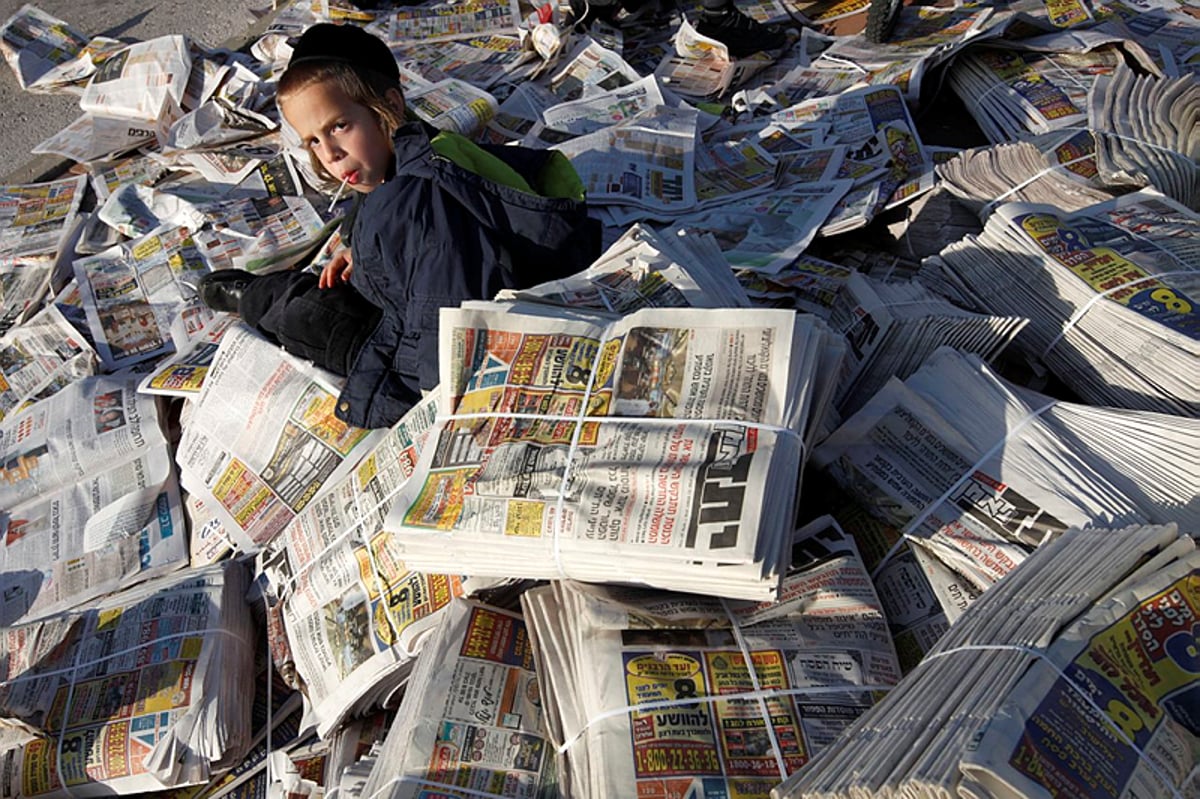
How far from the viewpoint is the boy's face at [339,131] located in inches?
74.3

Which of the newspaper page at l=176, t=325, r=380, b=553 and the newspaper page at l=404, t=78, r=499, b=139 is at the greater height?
the newspaper page at l=404, t=78, r=499, b=139

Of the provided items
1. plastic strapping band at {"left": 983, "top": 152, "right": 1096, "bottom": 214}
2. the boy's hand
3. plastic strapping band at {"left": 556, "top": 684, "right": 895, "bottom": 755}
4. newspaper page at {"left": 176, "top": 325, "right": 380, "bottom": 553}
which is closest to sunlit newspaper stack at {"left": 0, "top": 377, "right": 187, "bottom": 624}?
newspaper page at {"left": 176, "top": 325, "right": 380, "bottom": 553}

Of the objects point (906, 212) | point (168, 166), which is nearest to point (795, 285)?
point (906, 212)

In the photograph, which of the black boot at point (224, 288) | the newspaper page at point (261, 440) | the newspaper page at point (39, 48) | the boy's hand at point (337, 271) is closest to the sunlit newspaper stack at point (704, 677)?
the newspaper page at point (261, 440)

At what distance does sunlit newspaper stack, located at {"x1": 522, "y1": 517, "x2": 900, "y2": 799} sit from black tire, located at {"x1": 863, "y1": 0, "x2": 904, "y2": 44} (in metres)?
2.48

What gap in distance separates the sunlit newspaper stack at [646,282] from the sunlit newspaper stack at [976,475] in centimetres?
35

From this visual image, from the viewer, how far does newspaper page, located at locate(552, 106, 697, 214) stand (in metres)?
2.60

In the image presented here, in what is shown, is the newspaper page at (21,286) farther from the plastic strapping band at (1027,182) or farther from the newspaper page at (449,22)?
the plastic strapping band at (1027,182)

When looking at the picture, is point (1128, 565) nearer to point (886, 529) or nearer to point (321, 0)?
point (886, 529)

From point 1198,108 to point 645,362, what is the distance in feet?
5.55

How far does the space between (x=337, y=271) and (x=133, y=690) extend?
1.02m

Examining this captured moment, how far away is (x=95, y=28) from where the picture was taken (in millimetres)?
4391

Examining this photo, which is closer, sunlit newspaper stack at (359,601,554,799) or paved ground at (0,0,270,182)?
sunlit newspaper stack at (359,601,554,799)

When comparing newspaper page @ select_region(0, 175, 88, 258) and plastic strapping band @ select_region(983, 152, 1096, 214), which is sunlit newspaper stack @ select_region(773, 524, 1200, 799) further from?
newspaper page @ select_region(0, 175, 88, 258)
